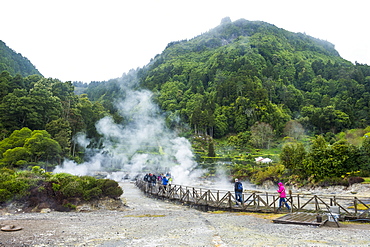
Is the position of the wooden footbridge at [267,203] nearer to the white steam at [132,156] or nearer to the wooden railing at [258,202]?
the wooden railing at [258,202]

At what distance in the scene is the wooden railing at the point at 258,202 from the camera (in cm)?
1418

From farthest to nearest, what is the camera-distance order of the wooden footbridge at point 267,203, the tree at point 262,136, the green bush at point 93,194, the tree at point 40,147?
the tree at point 262,136 → the tree at point 40,147 → the green bush at point 93,194 → the wooden footbridge at point 267,203

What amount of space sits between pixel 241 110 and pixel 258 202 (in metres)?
82.5

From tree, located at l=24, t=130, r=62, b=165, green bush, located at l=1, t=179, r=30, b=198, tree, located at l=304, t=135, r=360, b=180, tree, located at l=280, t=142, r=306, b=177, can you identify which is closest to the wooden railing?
tree, located at l=304, t=135, r=360, b=180

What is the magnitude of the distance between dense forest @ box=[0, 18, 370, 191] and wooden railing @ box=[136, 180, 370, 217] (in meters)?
11.5

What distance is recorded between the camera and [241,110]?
9669 centimetres

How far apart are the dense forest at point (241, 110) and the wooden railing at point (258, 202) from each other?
11.5 metres

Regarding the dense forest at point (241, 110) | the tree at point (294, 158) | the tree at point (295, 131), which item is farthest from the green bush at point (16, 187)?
the tree at point (295, 131)

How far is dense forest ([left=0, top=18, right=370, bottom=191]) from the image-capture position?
1278 inches

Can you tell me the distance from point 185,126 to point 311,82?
65.5 m

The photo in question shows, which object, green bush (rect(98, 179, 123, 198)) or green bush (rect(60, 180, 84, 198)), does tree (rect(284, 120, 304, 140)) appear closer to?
green bush (rect(98, 179, 123, 198))

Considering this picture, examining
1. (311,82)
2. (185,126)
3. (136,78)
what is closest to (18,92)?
(185,126)

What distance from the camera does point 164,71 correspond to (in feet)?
539

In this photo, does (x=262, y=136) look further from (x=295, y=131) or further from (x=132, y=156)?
(x=132, y=156)
